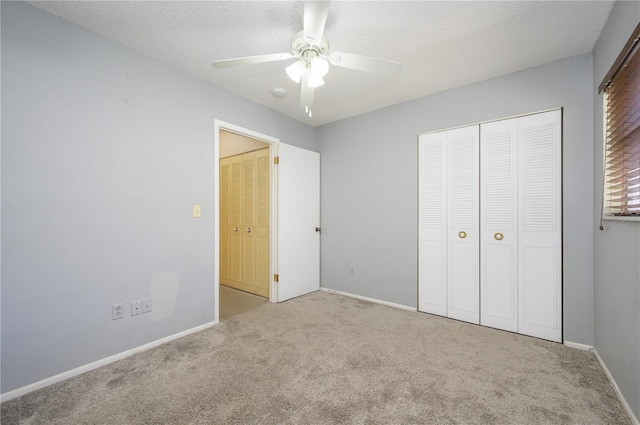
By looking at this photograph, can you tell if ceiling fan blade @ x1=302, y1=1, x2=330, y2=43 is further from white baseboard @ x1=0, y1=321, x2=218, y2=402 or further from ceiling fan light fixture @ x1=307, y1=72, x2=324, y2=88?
white baseboard @ x1=0, y1=321, x2=218, y2=402

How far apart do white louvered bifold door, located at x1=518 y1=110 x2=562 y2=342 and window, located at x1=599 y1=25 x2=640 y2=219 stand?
1.44 feet

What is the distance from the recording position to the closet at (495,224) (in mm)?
2355

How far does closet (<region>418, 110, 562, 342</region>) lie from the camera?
236cm

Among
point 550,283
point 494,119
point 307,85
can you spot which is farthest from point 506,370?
point 307,85

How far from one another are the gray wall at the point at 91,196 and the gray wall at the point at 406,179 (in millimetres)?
1818

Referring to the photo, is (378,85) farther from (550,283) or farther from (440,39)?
(550,283)

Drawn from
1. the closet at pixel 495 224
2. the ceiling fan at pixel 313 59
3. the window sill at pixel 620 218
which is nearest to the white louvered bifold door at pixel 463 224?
the closet at pixel 495 224

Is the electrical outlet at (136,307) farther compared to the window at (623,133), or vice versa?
the electrical outlet at (136,307)

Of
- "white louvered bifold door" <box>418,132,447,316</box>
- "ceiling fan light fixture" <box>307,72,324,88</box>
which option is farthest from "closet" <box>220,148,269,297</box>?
"white louvered bifold door" <box>418,132,447,316</box>

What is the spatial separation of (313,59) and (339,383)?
2.16 meters

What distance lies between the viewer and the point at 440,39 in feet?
6.70

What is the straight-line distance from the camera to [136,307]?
2164 millimetres

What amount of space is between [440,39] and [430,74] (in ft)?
1.80

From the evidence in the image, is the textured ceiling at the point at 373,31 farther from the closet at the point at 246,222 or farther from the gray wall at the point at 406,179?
the closet at the point at 246,222
